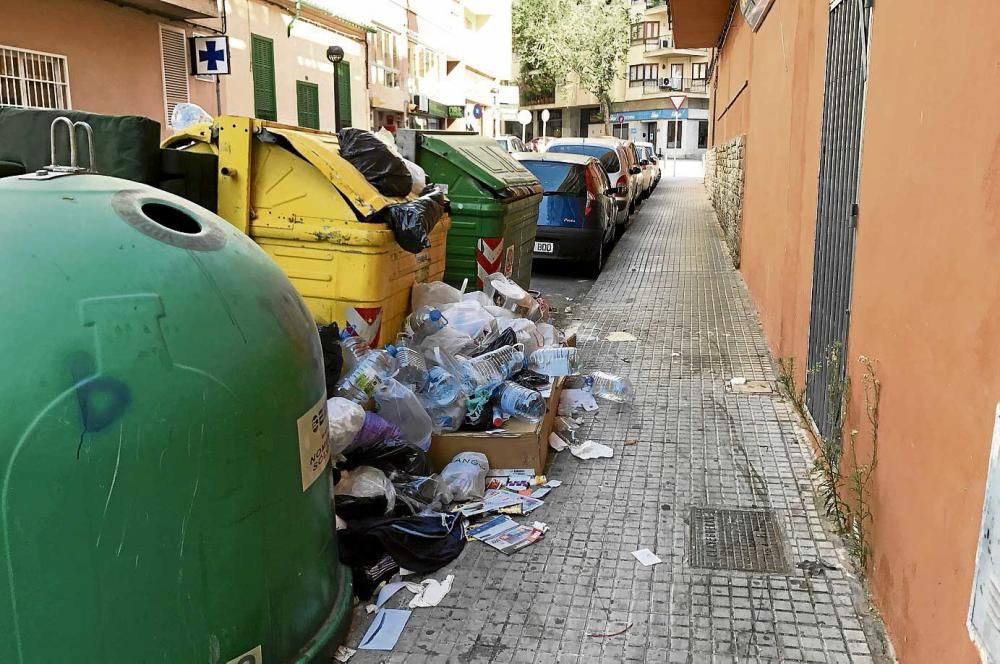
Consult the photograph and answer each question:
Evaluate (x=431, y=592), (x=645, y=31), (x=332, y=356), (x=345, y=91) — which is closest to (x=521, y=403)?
(x=332, y=356)

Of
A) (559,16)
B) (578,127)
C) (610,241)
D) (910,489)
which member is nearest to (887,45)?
(910,489)

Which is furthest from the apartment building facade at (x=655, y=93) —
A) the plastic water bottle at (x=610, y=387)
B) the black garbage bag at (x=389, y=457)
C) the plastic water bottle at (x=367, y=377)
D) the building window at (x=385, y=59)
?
the black garbage bag at (x=389, y=457)

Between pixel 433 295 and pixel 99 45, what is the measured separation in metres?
10.9

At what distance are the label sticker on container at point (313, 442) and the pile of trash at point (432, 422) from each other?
0.87 metres

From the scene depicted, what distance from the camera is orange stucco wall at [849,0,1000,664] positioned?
2092mm

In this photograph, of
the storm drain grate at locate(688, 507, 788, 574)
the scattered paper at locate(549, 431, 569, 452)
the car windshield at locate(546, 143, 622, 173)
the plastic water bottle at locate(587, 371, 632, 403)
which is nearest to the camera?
the storm drain grate at locate(688, 507, 788, 574)

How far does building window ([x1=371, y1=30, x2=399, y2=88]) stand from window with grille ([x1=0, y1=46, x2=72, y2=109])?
44.6 ft

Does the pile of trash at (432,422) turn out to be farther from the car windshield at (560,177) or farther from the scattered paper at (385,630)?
the car windshield at (560,177)

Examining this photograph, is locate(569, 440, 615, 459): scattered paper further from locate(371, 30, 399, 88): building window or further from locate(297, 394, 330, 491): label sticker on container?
locate(371, 30, 399, 88): building window

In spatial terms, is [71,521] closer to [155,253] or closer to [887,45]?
[155,253]

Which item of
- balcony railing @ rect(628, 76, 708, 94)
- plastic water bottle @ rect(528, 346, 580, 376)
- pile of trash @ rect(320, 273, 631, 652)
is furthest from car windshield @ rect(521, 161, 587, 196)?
balcony railing @ rect(628, 76, 708, 94)

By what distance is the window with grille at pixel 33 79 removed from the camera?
37.0 feet

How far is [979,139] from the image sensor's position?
2.15 m

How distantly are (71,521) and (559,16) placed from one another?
162ft
